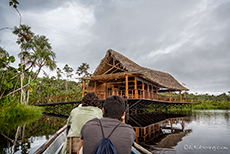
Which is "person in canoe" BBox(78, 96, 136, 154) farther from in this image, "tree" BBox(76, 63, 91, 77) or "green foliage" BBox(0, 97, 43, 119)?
"tree" BBox(76, 63, 91, 77)

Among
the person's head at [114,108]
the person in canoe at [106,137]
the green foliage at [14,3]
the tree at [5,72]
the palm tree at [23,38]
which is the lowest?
the person in canoe at [106,137]

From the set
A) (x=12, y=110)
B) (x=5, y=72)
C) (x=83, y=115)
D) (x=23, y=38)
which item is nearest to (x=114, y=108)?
(x=83, y=115)

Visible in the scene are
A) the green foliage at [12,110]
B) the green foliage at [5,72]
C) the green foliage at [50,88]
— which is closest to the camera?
the green foliage at [12,110]

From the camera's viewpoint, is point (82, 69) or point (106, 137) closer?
point (106, 137)

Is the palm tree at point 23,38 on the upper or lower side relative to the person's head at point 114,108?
upper

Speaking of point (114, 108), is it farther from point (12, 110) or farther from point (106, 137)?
point (12, 110)

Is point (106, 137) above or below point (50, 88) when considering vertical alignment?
below

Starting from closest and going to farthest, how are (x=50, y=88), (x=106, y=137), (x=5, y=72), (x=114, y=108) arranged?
1. (x=106, y=137)
2. (x=114, y=108)
3. (x=5, y=72)
4. (x=50, y=88)

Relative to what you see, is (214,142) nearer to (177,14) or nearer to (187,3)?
(187,3)

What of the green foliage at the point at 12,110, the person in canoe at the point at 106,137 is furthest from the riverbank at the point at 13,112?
the person in canoe at the point at 106,137

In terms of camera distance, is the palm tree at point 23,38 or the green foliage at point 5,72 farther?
the palm tree at point 23,38

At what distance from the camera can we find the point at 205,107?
1244 inches

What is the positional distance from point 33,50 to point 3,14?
4343 mm

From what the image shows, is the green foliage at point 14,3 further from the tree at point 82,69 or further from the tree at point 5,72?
the tree at point 82,69
